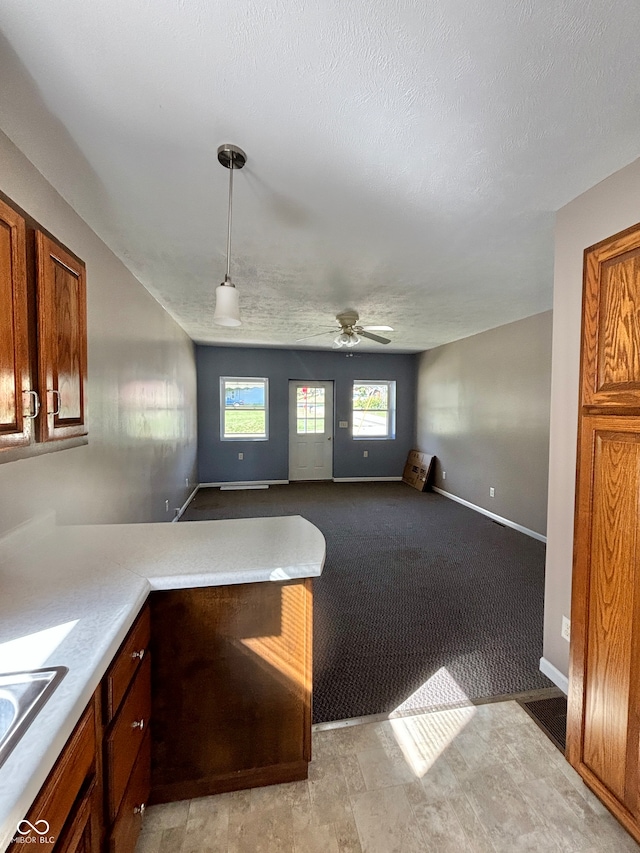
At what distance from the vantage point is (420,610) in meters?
2.65

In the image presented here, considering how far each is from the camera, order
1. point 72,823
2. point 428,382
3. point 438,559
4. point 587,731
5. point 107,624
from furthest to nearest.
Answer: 1. point 428,382
2. point 438,559
3. point 587,731
4. point 107,624
5. point 72,823

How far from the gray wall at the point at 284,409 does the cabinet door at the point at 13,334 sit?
5465mm

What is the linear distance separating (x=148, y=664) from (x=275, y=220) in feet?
6.96

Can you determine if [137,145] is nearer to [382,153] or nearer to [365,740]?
[382,153]

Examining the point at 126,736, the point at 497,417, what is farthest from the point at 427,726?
the point at 497,417

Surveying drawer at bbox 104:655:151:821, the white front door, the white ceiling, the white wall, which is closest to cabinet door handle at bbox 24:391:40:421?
drawer at bbox 104:655:151:821

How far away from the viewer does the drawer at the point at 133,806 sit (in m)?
0.98

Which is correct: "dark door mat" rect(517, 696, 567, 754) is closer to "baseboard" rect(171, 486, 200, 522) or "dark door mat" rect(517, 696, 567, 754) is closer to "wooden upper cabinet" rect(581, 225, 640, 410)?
"wooden upper cabinet" rect(581, 225, 640, 410)

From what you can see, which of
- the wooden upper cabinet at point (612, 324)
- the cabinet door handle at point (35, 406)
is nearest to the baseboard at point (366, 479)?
the wooden upper cabinet at point (612, 324)

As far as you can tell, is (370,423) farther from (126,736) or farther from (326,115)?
(126,736)

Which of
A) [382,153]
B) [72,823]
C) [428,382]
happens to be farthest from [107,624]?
[428,382]

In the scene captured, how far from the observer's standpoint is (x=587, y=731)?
1395 mm

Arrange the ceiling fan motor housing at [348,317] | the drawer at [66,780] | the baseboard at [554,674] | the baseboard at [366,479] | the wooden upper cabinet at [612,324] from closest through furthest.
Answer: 1. the drawer at [66,780]
2. the wooden upper cabinet at [612,324]
3. the baseboard at [554,674]
4. the ceiling fan motor housing at [348,317]
5. the baseboard at [366,479]

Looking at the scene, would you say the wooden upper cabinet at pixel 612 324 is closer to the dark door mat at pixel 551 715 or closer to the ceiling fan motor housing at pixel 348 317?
the dark door mat at pixel 551 715
